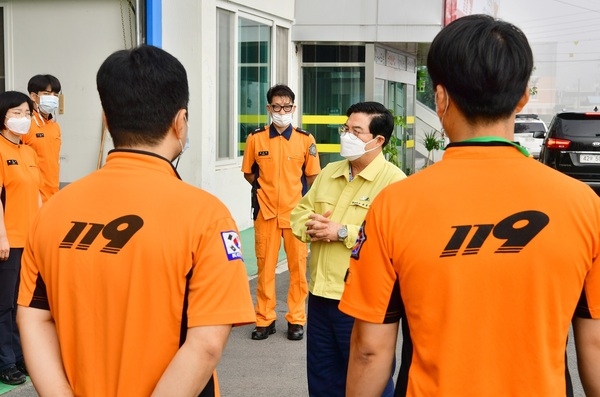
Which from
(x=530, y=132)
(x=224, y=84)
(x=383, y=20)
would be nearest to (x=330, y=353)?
(x=224, y=84)

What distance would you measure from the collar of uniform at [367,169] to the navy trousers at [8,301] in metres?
2.46

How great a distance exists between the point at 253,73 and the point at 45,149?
5.89 metres

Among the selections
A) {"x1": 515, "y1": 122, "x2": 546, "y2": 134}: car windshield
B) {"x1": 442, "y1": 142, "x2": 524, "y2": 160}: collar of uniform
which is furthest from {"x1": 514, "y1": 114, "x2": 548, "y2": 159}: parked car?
{"x1": 442, "y1": 142, "x2": 524, "y2": 160}: collar of uniform

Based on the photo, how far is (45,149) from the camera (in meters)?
7.56

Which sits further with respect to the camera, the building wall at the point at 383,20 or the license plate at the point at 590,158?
the license plate at the point at 590,158

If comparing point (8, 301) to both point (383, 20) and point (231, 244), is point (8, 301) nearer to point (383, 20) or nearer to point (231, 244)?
point (231, 244)

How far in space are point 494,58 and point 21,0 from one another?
967 centimetres

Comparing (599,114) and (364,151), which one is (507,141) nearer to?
(364,151)

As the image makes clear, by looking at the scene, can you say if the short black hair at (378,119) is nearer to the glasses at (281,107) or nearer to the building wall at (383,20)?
the glasses at (281,107)

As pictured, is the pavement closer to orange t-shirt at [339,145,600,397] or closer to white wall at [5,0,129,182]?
orange t-shirt at [339,145,600,397]

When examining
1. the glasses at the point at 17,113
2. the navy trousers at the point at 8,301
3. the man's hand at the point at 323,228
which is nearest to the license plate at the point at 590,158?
the glasses at the point at 17,113

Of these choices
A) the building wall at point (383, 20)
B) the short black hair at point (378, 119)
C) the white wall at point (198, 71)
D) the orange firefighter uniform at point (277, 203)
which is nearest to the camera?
the short black hair at point (378, 119)

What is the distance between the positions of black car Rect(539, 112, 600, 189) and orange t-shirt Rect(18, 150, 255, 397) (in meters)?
14.2

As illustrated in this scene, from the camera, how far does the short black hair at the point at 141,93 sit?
7.59 ft
